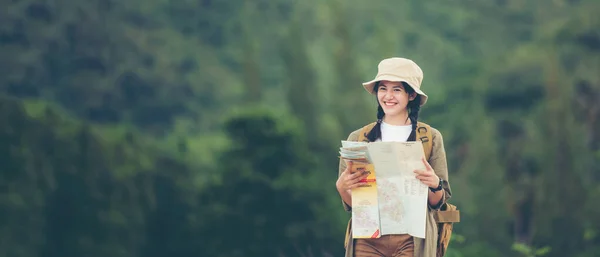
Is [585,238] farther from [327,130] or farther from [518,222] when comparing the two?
[327,130]

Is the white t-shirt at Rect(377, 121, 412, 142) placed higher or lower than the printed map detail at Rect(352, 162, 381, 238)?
higher

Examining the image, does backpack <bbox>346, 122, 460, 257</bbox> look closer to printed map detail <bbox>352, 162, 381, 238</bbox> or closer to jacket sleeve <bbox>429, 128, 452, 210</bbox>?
jacket sleeve <bbox>429, 128, 452, 210</bbox>

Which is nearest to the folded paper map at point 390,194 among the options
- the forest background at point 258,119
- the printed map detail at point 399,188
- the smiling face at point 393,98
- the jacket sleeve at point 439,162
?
the printed map detail at point 399,188

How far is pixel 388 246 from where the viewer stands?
4.68 m

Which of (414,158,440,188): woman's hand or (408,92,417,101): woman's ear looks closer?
(414,158,440,188): woman's hand

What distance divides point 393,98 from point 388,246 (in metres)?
0.54

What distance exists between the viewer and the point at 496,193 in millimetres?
41500

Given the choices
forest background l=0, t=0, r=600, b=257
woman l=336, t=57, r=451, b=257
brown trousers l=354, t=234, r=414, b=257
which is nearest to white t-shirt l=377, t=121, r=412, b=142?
woman l=336, t=57, r=451, b=257

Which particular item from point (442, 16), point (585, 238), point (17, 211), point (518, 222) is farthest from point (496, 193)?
point (442, 16)

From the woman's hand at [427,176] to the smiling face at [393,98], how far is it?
0.92ft

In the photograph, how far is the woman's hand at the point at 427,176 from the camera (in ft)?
14.8

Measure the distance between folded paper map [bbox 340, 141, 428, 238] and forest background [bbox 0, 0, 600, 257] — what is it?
24065 mm

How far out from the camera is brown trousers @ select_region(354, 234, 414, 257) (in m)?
4.67

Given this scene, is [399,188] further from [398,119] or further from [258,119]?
[258,119]
